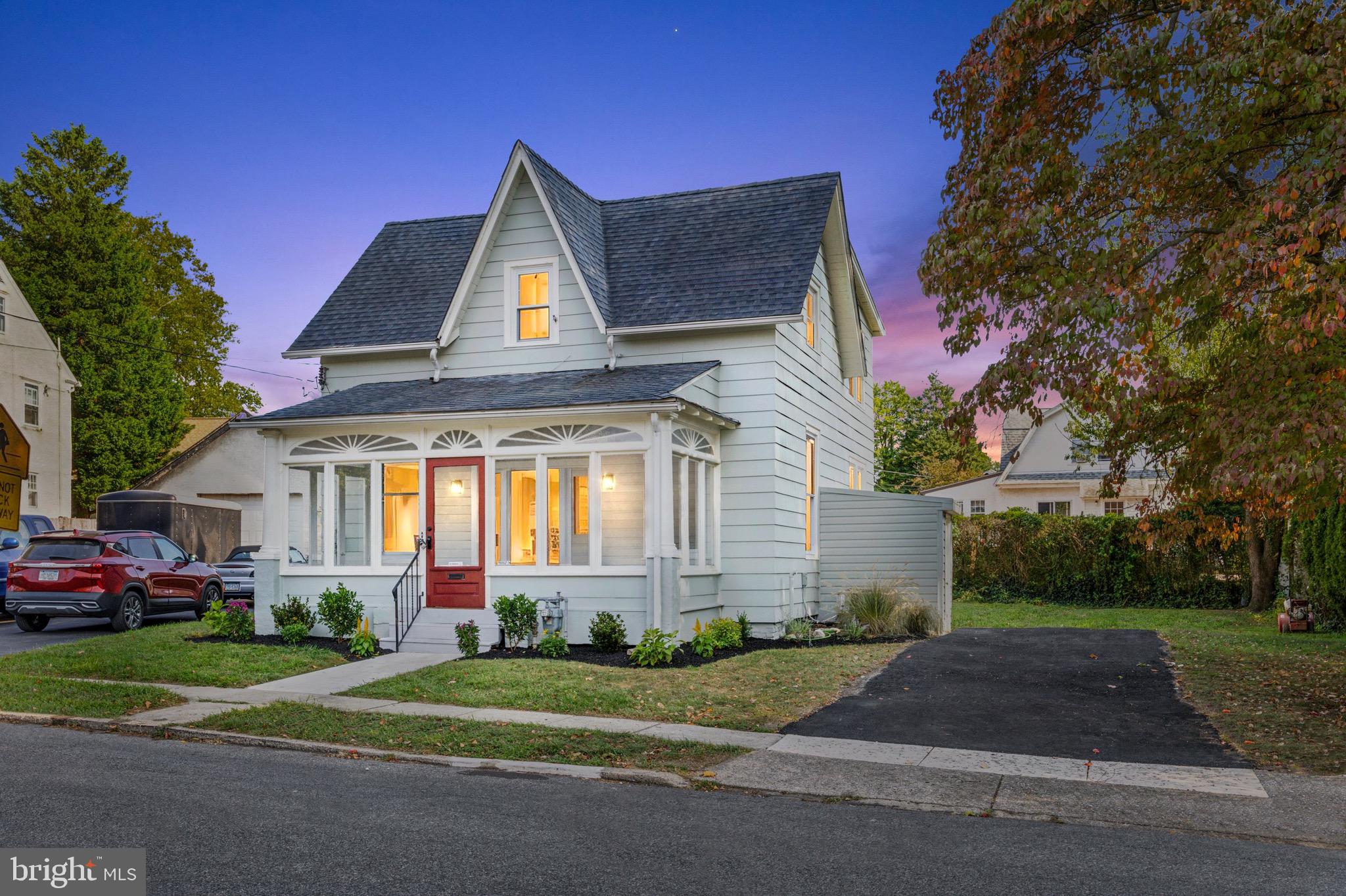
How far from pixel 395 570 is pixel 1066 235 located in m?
11.0

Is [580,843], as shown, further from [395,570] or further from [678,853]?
[395,570]

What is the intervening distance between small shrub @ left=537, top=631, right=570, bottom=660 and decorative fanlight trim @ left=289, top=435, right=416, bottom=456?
4004 millimetres

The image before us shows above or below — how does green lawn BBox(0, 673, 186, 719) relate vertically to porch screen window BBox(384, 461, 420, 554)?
below

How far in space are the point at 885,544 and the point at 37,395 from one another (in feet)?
99.5

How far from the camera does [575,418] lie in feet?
49.9

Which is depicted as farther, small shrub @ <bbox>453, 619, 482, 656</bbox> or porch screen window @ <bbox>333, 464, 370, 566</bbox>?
porch screen window @ <bbox>333, 464, 370, 566</bbox>

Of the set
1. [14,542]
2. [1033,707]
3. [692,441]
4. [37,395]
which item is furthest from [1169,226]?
[37,395]

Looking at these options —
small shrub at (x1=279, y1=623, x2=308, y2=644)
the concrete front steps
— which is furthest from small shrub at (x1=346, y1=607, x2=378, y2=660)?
small shrub at (x1=279, y1=623, x2=308, y2=644)

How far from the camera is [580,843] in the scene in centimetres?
600

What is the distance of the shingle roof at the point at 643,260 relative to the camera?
17.3 metres

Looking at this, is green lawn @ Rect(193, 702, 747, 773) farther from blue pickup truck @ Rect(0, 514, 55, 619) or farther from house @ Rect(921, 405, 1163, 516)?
house @ Rect(921, 405, 1163, 516)

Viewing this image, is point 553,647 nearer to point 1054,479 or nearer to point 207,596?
point 207,596

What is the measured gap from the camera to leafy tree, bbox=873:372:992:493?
183 feet

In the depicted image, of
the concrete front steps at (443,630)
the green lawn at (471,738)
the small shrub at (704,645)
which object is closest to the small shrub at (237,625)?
the concrete front steps at (443,630)
